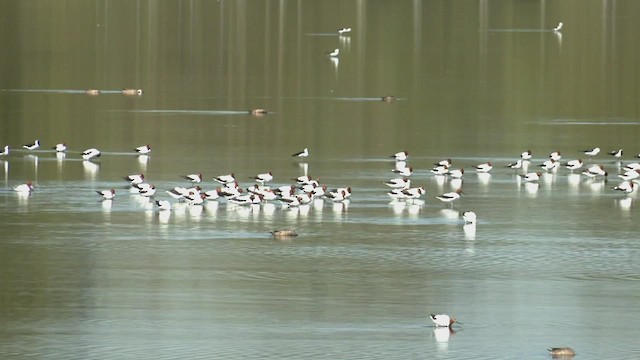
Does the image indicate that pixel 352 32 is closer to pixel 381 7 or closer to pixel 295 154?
pixel 381 7

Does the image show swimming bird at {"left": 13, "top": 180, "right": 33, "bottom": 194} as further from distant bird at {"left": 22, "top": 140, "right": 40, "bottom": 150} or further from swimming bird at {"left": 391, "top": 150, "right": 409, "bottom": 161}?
swimming bird at {"left": 391, "top": 150, "right": 409, "bottom": 161}

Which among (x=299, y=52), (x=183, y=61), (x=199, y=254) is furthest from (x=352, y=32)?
(x=199, y=254)

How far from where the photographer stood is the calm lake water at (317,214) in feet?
75.6

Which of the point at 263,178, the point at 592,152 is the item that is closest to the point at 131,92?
the point at 592,152

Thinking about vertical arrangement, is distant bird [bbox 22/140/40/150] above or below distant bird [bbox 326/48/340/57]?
below

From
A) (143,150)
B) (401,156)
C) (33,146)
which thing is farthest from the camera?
(33,146)

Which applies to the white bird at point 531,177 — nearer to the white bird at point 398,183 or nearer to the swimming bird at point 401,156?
the swimming bird at point 401,156

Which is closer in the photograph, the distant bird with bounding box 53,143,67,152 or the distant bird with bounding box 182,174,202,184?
the distant bird with bounding box 182,174,202,184

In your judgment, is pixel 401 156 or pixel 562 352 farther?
pixel 401 156

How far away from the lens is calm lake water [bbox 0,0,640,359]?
23.0m

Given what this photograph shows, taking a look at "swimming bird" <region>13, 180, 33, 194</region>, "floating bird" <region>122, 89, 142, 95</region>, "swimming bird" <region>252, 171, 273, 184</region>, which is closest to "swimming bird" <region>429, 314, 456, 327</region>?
"swimming bird" <region>252, 171, 273, 184</region>

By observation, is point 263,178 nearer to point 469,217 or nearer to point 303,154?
point 303,154

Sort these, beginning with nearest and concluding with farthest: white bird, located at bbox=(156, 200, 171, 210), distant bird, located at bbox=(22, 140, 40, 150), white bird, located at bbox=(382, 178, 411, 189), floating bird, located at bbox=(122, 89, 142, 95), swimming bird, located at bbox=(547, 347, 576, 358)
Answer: swimming bird, located at bbox=(547, 347, 576, 358) → white bird, located at bbox=(156, 200, 171, 210) → white bird, located at bbox=(382, 178, 411, 189) → distant bird, located at bbox=(22, 140, 40, 150) → floating bird, located at bbox=(122, 89, 142, 95)

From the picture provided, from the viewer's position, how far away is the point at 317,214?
33.3 metres
